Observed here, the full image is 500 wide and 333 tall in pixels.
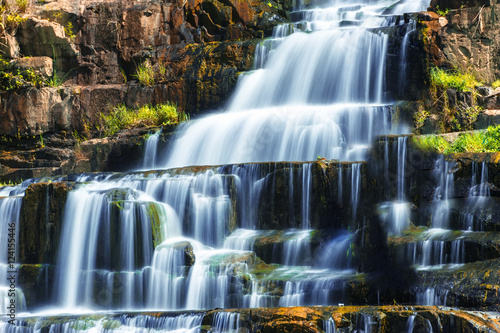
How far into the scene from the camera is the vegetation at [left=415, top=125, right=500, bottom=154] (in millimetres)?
10453

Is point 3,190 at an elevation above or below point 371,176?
below

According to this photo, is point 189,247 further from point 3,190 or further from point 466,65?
point 466,65

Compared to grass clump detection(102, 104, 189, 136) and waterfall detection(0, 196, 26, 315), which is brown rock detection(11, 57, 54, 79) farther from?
waterfall detection(0, 196, 26, 315)

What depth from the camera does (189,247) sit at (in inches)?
372

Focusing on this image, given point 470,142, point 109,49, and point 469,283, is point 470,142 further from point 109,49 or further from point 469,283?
point 109,49

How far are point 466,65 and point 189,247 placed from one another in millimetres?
7443

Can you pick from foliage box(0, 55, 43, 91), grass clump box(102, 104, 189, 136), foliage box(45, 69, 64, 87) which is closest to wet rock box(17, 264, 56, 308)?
grass clump box(102, 104, 189, 136)

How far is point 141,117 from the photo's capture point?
50.5 ft

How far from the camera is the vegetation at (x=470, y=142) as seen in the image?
10.5m

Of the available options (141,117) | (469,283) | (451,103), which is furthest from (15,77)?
(469,283)

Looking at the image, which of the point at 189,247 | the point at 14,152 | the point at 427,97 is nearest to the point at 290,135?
the point at 427,97

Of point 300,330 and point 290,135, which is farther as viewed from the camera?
point 290,135

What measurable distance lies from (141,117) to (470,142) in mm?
7830

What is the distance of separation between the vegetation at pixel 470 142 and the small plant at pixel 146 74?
26.0 feet
